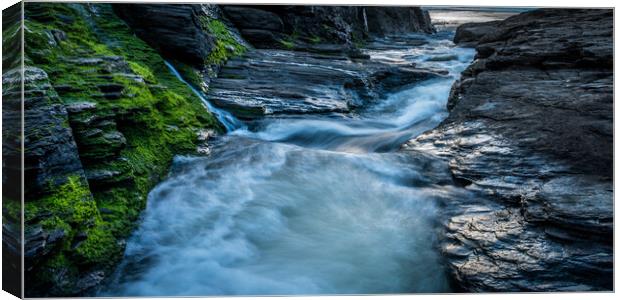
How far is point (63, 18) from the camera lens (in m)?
5.38

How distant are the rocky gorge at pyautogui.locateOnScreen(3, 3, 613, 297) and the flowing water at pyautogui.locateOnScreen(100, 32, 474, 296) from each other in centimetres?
2

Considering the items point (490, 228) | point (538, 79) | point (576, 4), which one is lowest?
point (490, 228)

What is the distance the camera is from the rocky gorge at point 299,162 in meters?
3.98

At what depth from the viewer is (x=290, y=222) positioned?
454 centimetres

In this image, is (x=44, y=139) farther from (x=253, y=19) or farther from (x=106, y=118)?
(x=253, y=19)

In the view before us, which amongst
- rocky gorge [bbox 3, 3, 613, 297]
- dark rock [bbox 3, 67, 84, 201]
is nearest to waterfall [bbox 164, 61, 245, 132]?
rocky gorge [bbox 3, 3, 613, 297]

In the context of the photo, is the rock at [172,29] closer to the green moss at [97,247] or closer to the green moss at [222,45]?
the green moss at [222,45]

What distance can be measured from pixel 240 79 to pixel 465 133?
2.74 m

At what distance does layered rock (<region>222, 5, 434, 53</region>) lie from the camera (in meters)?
7.39

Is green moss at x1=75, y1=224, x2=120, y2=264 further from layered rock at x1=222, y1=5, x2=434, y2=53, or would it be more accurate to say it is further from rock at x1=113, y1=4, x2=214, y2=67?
layered rock at x1=222, y1=5, x2=434, y2=53

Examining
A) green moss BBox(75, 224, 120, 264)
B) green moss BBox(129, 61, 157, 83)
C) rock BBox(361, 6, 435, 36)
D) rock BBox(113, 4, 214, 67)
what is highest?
rock BBox(361, 6, 435, 36)

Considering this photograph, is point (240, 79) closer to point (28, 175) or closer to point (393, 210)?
point (393, 210)

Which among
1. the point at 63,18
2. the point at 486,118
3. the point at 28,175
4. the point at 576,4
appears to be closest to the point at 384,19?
the point at 486,118

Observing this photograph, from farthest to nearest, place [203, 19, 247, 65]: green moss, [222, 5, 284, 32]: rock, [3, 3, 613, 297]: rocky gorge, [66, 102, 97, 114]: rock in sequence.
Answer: [222, 5, 284, 32]: rock < [203, 19, 247, 65]: green moss < [66, 102, 97, 114]: rock < [3, 3, 613, 297]: rocky gorge
